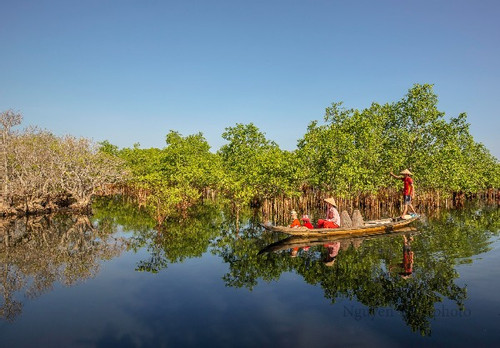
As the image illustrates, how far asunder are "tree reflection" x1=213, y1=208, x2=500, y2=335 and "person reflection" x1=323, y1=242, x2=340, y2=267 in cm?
17

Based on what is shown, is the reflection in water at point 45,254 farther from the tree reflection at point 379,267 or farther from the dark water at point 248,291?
the tree reflection at point 379,267

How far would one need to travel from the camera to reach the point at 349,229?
803 inches

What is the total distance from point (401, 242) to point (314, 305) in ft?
36.5

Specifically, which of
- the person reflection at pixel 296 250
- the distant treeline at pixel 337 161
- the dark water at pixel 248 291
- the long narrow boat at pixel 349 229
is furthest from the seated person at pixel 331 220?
the distant treeline at pixel 337 161

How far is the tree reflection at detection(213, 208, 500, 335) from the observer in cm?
1139

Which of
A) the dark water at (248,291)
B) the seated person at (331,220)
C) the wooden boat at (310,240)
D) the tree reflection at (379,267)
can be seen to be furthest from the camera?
the seated person at (331,220)

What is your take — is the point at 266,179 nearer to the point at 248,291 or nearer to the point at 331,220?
the point at 331,220

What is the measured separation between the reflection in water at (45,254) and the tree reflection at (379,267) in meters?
7.34

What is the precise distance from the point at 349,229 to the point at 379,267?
554 centimetres

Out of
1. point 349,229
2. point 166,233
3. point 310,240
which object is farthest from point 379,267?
point 166,233

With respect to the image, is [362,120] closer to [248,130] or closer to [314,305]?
[248,130]

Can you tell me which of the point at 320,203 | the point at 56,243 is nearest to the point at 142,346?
the point at 56,243

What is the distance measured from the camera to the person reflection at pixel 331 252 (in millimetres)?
16025

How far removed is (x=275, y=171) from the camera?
111ft
